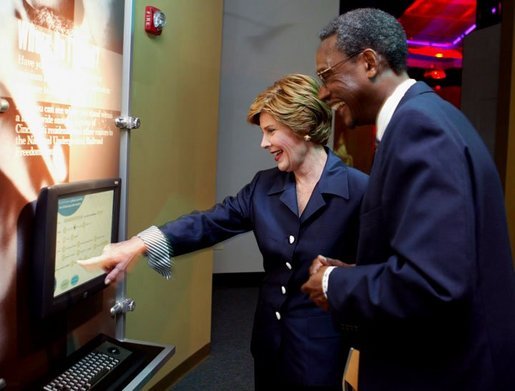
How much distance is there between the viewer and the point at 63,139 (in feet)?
5.32

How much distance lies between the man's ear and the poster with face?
0.85 m

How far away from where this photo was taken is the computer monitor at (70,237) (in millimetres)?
1455

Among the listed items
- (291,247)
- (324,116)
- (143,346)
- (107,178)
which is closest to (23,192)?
(107,178)

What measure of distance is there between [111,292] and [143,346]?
249 millimetres

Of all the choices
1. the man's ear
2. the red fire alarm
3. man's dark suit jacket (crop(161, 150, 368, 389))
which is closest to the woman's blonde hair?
man's dark suit jacket (crop(161, 150, 368, 389))

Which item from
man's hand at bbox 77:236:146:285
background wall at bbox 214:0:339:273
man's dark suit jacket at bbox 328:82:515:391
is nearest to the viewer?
man's dark suit jacket at bbox 328:82:515:391

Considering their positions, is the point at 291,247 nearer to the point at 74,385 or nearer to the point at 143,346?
the point at 143,346

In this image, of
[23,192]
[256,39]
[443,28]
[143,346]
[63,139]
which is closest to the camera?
[23,192]

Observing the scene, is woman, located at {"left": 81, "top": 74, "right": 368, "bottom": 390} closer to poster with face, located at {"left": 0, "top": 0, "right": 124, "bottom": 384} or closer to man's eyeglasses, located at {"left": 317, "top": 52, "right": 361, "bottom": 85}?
poster with face, located at {"left": 0, "top": 0, "right": 124, "bottom": 384}

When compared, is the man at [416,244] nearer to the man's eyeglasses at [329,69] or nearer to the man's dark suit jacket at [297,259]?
the man's eyeglasses at [329,69]

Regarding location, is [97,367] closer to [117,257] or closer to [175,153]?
[117,257]

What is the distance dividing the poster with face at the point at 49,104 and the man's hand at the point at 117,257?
24 centimetres

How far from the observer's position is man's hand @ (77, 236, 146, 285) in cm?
176

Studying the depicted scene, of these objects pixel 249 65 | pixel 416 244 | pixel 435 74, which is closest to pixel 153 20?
pixel 416 244
